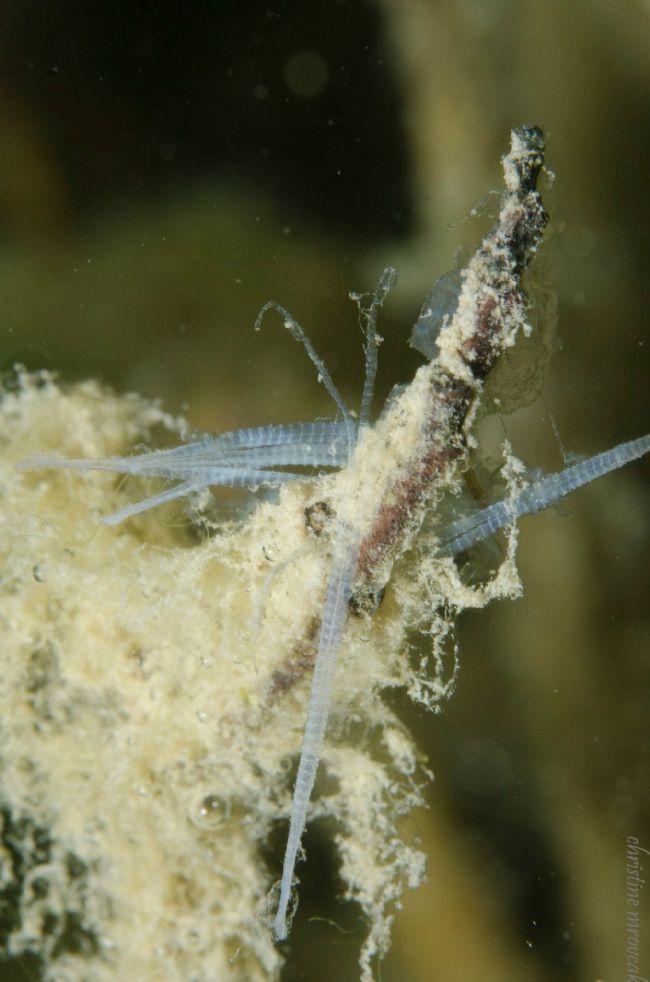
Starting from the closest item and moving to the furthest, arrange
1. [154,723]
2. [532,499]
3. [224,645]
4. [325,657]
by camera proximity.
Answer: [325,657] < [532,499] < [224,645] < [154,723]

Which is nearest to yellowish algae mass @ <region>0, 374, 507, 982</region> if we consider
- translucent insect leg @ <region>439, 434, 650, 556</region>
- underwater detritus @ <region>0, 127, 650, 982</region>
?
underwater detritus @ <region>0, 127, 650, 982</region>

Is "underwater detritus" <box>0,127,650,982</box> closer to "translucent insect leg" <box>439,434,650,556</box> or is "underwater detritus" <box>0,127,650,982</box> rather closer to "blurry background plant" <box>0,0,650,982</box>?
"translucent insect leg" <box>439,434,650,556</box>

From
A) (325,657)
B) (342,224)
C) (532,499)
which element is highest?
(342,224)

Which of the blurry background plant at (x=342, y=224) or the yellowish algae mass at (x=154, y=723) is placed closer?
the yellowish algae mass at (x=154, y=723)

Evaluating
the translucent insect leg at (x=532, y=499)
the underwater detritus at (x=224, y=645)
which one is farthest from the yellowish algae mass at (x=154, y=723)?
the translucent insect leg at (x=532, y=499)

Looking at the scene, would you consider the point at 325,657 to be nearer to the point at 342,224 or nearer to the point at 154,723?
the point at 154,723

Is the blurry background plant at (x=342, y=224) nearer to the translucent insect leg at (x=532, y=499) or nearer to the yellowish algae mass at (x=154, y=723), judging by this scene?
the yellowish algae mass at (x=154, y=723)

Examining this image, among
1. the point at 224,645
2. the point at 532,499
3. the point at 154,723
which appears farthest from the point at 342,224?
the point at 154,723

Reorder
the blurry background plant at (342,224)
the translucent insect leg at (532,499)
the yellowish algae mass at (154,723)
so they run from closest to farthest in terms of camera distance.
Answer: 1. the translucent insect leg at (532,499)
2. the yellowish algae mass at (154,723)
3. the blurry background plant at (342,224)
